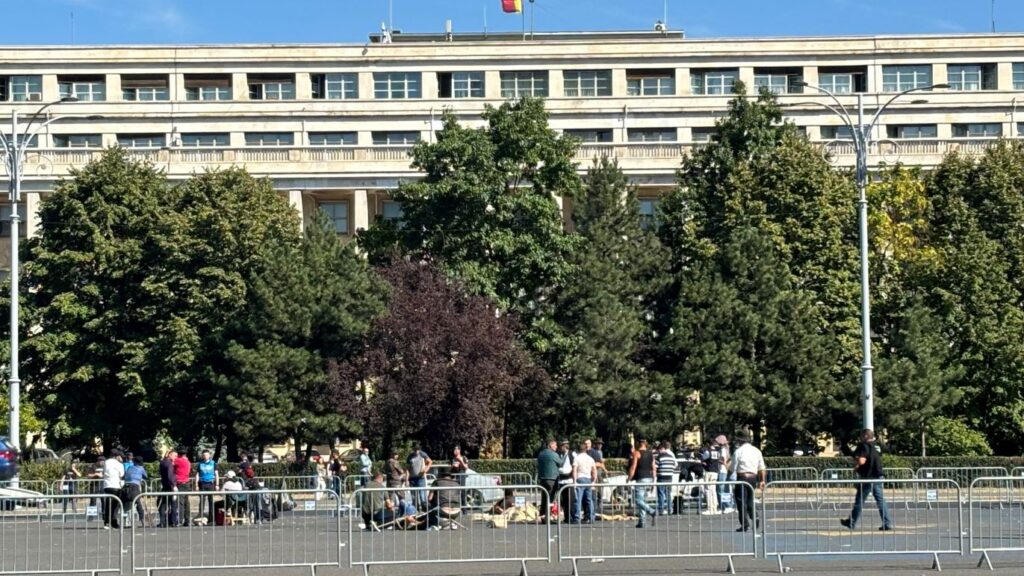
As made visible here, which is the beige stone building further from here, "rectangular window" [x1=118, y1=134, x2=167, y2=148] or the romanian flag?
the romanian flag

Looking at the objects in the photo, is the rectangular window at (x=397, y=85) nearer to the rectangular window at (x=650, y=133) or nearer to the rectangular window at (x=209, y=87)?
the rectangular window at (x=209, y=87)

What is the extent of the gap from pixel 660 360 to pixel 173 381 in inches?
583

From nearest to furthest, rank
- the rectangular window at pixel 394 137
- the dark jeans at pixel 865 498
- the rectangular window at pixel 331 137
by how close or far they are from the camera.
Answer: the dark jeans at pixel 865 498 → the rectangular window at pixel 394 137 → the rectangular window at pixel 331 137

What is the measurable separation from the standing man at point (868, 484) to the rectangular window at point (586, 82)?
64603 mm

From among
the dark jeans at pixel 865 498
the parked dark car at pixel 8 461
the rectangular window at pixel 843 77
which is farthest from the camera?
the rectangular window at pixel 843 77

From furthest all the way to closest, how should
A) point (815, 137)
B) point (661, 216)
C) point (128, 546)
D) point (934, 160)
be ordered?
point (815, 137)
point (934, 160)
point (661, 216)
point (128, 546)

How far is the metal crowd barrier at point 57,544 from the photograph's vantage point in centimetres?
2066

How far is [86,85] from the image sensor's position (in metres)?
90.8

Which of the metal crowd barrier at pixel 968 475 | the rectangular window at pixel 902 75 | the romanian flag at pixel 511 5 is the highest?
the romanian flag at pixel 511 5

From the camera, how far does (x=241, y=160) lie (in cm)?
7788

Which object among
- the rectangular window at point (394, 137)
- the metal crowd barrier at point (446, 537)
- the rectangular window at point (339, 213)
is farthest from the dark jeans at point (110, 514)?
the rectangular window at point (394, 137)

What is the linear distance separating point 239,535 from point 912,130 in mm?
73374

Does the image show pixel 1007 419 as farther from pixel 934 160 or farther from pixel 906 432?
pixel 934 160

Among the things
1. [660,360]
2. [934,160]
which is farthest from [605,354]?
[934,160]
